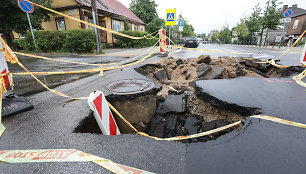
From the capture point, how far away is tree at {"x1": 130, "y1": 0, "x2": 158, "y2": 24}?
122 feet

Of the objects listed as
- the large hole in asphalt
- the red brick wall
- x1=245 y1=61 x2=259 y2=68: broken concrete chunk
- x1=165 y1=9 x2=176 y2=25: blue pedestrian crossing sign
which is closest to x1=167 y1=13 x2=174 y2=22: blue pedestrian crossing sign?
x1=165 y1=9 x2=176 y2=25: blue pedestrian crossing sign

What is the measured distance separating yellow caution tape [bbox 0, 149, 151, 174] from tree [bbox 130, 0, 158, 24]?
39.9 metres

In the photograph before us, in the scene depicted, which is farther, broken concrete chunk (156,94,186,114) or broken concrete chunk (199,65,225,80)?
broken concrete chunk (199,65,225,80)

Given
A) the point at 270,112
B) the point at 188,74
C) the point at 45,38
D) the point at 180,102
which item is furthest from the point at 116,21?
the point at 270,112

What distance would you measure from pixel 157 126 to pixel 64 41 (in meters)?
11.8

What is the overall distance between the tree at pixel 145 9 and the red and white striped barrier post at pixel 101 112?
3914 centimetres

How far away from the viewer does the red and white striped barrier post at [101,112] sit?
1947 mm

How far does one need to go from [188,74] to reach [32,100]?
403cm

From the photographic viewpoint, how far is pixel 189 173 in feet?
3.93

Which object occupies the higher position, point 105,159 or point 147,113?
point 105,159

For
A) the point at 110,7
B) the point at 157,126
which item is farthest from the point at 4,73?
the point at 110,7

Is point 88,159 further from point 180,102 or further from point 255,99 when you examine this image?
point 255,99

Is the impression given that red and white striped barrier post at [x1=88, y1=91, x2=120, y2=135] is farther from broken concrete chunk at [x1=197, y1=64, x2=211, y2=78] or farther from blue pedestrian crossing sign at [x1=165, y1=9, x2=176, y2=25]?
blue pedestrian crossing sign at [x1=165, y1=9, x2=176, y2=25]

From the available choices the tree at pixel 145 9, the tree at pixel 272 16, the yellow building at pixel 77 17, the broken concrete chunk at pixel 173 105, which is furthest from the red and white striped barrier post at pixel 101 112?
the tree at pixel 145 9
